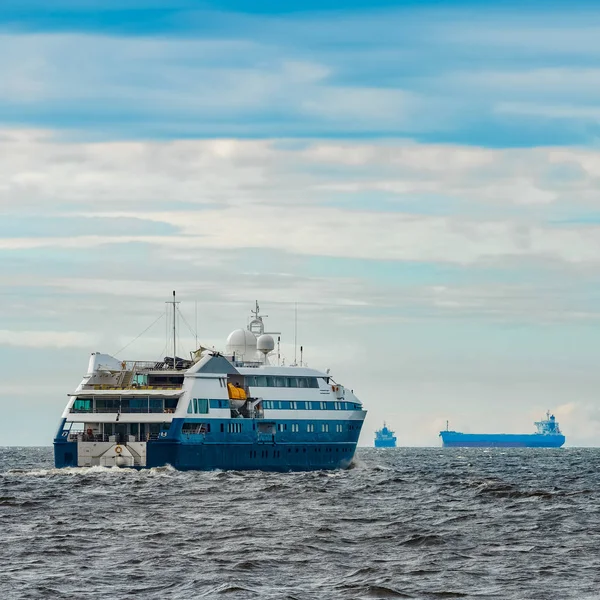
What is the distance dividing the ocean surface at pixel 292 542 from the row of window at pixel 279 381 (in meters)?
19.0

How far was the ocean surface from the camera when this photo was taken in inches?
1400

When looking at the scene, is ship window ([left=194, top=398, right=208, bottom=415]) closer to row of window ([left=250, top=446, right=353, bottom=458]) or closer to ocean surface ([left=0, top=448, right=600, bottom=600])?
row of window ([left=250, top=446, right=353, bottom=458])

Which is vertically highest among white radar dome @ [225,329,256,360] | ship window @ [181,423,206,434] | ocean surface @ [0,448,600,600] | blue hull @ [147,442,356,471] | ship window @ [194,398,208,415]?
white radar dome @ [225,329,256,360]

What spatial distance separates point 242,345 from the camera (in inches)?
4299

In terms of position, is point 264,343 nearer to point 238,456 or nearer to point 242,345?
point 242,345

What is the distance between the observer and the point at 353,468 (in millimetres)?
107562

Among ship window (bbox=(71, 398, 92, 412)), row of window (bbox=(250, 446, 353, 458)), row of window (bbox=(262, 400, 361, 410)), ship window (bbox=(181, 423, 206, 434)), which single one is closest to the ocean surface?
ship window (bbox=(181, 423, 206, 434))

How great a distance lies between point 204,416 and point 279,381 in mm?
9824

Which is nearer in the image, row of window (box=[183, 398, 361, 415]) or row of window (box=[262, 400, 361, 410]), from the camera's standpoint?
row of window (box=[183, 398, 361, 415])

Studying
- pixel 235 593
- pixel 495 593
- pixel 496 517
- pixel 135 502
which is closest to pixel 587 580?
pixel 495 593

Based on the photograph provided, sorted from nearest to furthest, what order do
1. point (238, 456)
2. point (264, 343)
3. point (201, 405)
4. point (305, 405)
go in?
point (201, 405)
point (238, 456)
point (305, 405)
point (264, 343)

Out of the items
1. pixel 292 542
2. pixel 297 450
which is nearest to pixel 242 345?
pixel 297 450

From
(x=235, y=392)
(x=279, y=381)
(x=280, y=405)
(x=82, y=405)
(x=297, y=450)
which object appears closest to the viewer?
(x=82, y=405)

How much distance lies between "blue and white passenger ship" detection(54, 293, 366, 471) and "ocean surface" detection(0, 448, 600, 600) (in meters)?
9.79
